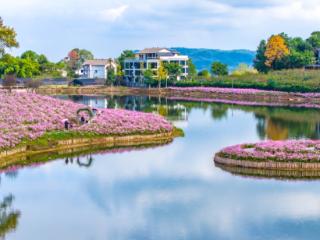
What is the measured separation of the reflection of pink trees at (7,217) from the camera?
2609 centimetres

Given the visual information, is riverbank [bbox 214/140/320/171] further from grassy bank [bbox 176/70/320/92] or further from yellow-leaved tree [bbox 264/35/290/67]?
yellow-leaved tree [bbox 264/35/290/67]

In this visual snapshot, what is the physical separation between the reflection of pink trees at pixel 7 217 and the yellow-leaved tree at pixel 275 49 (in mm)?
99790

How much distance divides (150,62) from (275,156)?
97.9 m

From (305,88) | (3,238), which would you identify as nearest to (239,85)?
(305,88)

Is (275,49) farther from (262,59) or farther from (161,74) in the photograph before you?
(161,74)

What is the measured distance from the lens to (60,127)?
48.3 meters

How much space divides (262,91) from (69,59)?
90825 millimetres

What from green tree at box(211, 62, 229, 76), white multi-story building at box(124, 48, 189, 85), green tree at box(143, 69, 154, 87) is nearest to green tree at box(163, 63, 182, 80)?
white multi-story building at box(124, 48, 189, 85)

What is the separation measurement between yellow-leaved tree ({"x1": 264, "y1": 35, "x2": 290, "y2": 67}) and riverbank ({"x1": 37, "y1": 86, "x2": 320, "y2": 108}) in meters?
18.6

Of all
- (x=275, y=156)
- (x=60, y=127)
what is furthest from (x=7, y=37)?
(x=275, y=156)

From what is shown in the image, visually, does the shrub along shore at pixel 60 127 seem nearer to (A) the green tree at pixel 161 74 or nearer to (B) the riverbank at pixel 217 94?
(B) the riverbank at pixel 217 94

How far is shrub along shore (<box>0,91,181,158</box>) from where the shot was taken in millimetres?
43750

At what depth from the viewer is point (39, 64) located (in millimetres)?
145000

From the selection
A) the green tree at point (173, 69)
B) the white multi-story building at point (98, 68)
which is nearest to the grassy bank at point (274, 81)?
the green tree at point (173, 69)
